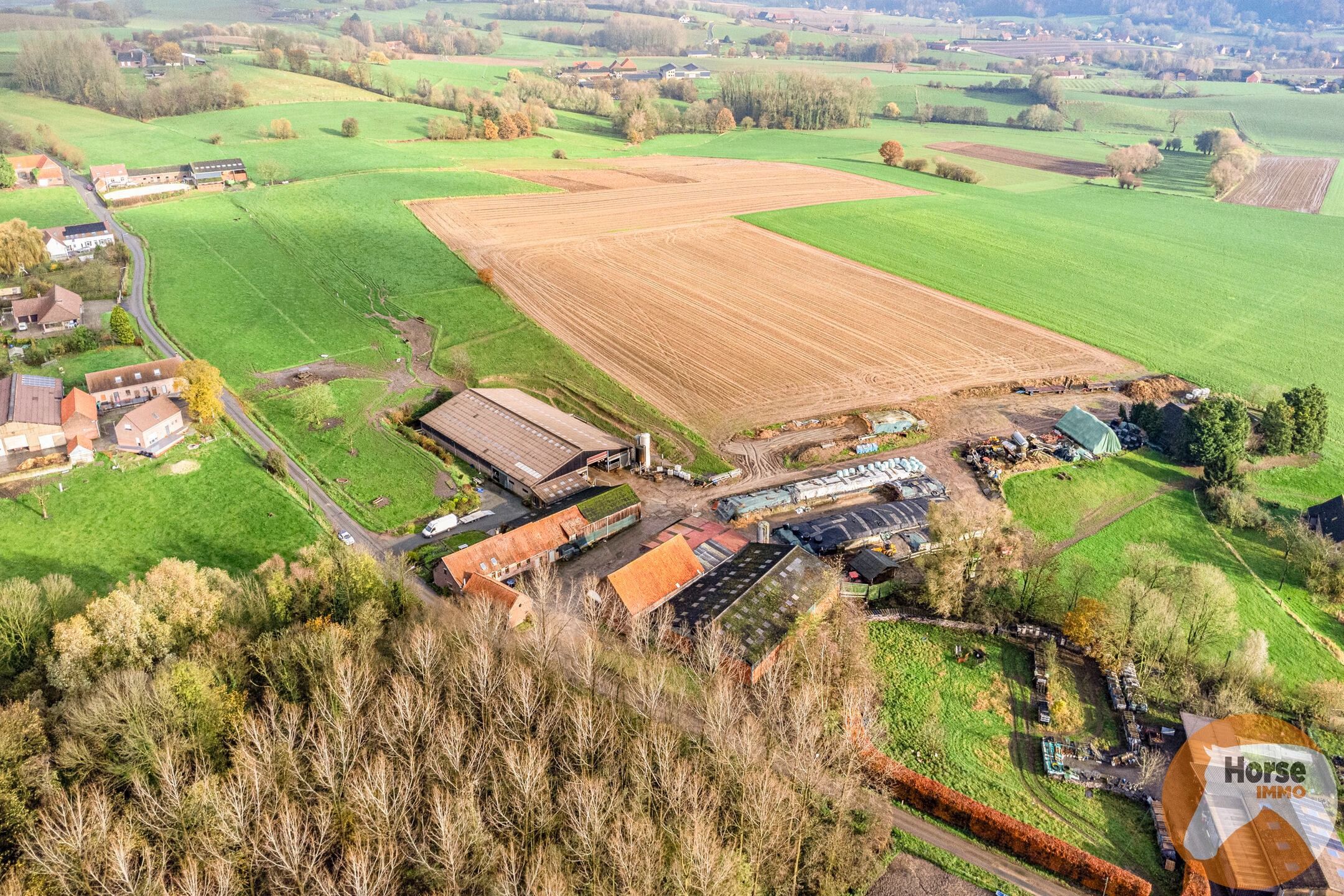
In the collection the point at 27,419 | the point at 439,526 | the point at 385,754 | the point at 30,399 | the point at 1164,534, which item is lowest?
the point at 439,526

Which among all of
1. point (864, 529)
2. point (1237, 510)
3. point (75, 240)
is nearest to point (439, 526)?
point (864, 529)

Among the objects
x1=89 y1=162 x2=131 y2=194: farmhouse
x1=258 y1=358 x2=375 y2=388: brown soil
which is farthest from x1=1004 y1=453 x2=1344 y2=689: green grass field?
x1=89 y1=162 x2=131 y2=194: farmhouse

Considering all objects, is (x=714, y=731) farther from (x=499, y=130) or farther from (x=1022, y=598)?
(x=499, y=130)

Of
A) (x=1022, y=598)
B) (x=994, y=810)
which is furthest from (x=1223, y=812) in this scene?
(x=1022, y=598)

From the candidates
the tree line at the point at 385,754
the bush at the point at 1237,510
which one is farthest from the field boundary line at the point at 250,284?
the bush at the point at 1237,510

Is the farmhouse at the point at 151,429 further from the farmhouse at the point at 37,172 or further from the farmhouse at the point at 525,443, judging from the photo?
the farmhouse at the point at 37,172

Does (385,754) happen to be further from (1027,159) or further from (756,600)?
(1027,159)
